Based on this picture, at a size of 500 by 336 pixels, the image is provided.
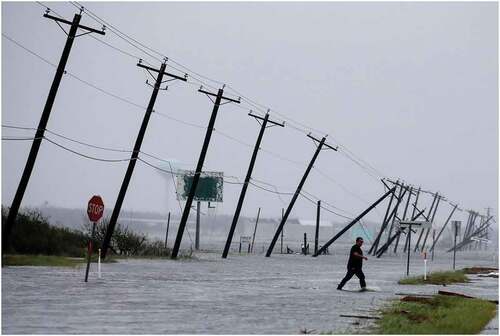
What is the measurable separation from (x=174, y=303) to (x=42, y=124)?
1578cm

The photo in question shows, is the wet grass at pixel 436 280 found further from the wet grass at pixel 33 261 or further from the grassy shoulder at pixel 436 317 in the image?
the wet grass at pixel 33 261

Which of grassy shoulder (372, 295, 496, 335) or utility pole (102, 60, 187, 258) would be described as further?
utility pole (102, 60, 187, 258)

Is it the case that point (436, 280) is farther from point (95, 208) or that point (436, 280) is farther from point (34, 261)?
point (34, 261)

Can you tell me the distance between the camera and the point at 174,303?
19547 mm

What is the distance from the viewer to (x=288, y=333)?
47.6ft

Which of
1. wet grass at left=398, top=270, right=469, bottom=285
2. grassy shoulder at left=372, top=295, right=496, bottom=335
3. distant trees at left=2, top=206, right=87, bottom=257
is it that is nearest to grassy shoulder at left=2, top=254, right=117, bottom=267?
distant trees at left=2, top=206, right=87, bottom=257

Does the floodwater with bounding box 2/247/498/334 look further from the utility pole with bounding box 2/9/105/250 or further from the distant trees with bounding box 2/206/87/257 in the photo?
the distant trees with bounding box 2/206/87/257

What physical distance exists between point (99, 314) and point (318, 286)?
1365cm

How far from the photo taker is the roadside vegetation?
3500 cm

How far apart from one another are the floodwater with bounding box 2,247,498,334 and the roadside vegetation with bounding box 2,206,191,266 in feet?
14.2

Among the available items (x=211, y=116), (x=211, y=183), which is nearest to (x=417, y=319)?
(x=211, y=116)

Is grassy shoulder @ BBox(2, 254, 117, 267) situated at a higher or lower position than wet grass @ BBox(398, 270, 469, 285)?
lower

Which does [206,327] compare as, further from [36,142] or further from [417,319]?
[36,142]

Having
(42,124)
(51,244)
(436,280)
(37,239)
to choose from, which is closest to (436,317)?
(436,280)
